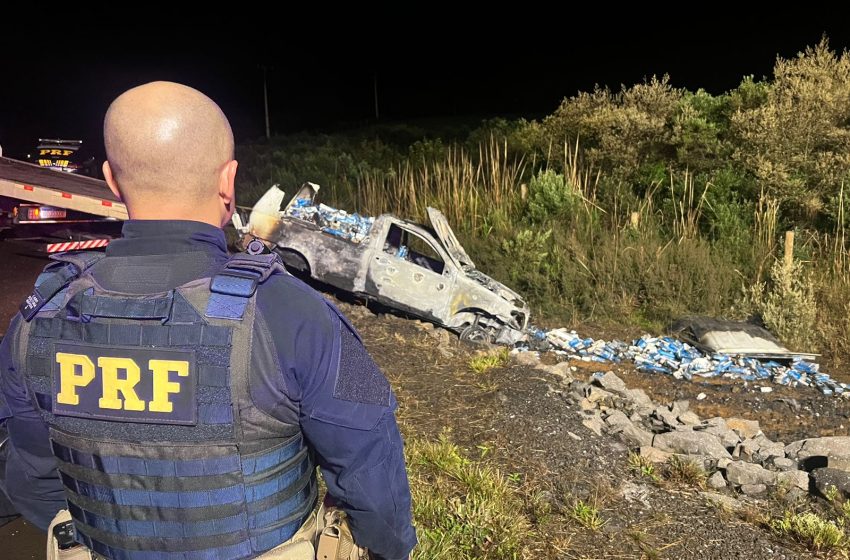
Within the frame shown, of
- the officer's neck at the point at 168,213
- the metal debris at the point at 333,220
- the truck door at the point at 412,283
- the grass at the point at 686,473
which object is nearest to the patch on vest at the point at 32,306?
the officer's neck at the point at 168,213

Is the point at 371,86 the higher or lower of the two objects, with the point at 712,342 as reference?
higher

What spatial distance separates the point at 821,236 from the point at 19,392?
1038 cm

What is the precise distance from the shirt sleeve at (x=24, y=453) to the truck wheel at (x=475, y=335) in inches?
262

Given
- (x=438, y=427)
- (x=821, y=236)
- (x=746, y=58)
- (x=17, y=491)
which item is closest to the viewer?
(x=17, y=491)

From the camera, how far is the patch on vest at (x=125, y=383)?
1.40 m

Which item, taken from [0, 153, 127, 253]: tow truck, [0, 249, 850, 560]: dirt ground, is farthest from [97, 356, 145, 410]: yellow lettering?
[0, 153, 127, 253]: tow truck

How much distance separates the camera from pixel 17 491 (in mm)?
1718

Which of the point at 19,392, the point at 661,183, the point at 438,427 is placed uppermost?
the point at 19,392

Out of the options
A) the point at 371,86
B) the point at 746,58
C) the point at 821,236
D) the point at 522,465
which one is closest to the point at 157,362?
the point at 522,465

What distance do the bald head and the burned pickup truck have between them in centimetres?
683

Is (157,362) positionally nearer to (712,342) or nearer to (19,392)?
(19,392)

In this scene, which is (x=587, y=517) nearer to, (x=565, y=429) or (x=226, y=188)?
(x=565, y=429)

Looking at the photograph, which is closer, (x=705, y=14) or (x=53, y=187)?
(x=53, y=187)

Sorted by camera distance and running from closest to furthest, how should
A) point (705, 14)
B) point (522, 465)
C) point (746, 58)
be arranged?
point (522, 465) < point (746, 58) < point (705, 14)
